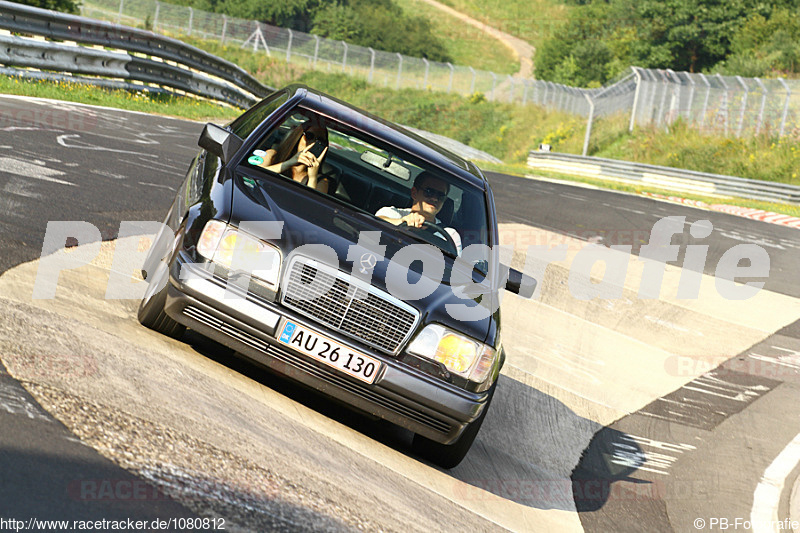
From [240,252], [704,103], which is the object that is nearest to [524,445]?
[240,252]

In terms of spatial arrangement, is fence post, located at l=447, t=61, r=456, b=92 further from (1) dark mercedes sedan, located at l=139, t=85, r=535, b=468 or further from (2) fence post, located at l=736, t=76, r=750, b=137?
(1) dark mercedes sedan, located at l=139, t=85, r=535, b=468

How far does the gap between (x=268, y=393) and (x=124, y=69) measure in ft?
53.9

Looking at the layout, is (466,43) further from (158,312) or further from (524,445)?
(158,312)

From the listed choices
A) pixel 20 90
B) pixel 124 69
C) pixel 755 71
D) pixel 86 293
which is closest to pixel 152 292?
pixel 86 293

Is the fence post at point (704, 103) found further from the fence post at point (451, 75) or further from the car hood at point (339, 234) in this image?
the car hood at point (339, 234)

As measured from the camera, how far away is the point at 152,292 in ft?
15.7

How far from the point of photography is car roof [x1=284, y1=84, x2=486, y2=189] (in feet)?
18.7

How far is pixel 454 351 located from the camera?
4.57 m

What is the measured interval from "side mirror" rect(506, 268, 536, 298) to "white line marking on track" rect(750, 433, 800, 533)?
1.86 m

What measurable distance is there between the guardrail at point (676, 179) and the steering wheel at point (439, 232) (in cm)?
2278

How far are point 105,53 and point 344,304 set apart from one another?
1585 cm

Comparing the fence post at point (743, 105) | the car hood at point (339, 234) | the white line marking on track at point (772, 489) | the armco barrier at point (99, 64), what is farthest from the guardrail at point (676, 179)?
the car hood at point (339, 234)

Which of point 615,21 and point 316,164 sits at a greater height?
point 615,21

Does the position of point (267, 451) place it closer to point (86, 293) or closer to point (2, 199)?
point (86, 293)
